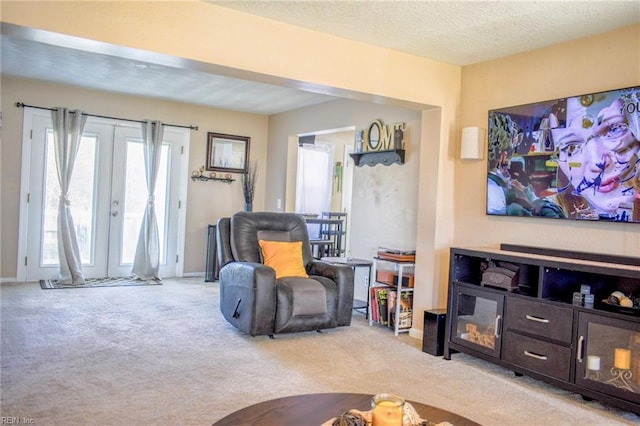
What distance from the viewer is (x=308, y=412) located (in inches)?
64.0

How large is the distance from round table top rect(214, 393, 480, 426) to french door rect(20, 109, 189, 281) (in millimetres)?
5395

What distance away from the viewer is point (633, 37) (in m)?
3.15

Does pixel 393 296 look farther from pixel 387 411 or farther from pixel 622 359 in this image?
pixel 387 411

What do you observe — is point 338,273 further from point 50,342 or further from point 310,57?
point 50,342

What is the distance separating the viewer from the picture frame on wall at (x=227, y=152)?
712 cm

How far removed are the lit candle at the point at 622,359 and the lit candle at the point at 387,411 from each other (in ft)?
6.56

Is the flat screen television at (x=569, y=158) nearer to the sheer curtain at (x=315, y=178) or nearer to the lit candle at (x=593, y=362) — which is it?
the lit candle at (x=593, y=362)

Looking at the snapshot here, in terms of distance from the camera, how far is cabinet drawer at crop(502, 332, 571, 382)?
9.91 feet

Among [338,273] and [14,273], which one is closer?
[338,273]

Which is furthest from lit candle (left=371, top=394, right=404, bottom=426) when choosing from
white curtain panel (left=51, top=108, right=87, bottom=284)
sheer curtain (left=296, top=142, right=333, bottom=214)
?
sheer curtain (left=296, top=142, right=333, bottom=214)

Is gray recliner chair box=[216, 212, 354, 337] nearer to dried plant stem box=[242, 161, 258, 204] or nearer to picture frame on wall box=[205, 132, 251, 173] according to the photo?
dried plant stem box=[242, 161, 258, 204]

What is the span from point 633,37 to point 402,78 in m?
1.59

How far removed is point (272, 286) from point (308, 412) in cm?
239

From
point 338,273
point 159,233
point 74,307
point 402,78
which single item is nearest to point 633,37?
point 402,78
